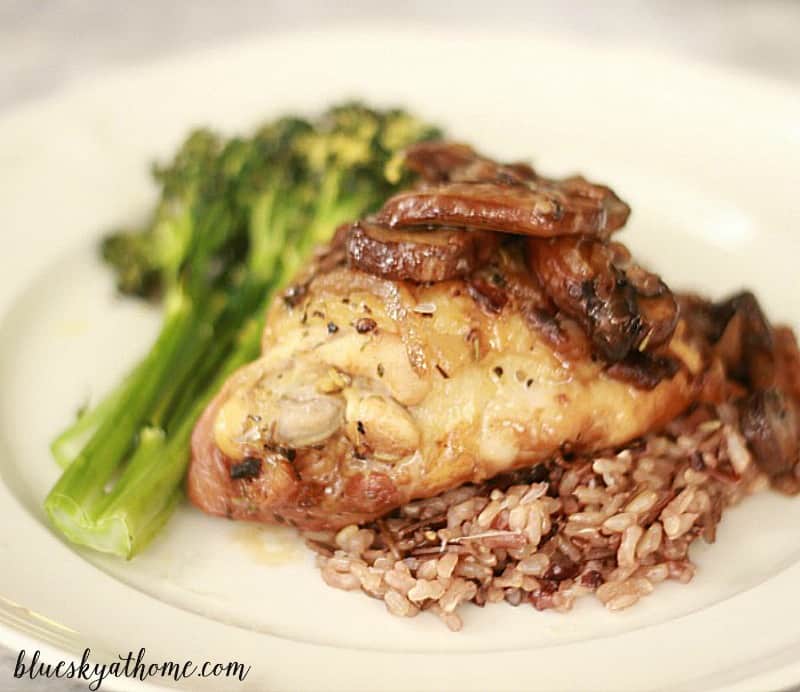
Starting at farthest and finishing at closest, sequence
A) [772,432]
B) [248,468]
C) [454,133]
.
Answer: [454,133], [772,432], [248,468]

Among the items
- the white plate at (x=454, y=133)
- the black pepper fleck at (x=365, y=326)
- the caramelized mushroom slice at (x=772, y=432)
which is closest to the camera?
the white plate at (x=454, y=133)

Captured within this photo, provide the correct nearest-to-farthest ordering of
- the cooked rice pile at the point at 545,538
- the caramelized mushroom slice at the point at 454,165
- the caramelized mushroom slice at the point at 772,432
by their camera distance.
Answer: the cooked rice pile at the point at 545,538 < the caramelized mushroom slice at the point at 772,432 < the caramelized mushroom slice at the point at 454,165

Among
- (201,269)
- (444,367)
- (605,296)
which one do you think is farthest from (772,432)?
(201,269)

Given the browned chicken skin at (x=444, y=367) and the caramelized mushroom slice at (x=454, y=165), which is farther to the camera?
the caramelized mushroom slice at (x=454, y=165)

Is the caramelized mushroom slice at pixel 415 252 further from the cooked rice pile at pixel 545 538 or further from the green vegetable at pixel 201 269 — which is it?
the green vegetable at pixel 201 269

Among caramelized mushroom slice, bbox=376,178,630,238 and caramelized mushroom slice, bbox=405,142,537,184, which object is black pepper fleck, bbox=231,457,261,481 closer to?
caramelized mushroom slice, bbox=376,178,630,238

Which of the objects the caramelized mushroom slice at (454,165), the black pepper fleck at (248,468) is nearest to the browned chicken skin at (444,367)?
the black pepper fleck at (248,468)

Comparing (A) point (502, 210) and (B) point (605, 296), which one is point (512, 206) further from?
(B) point (605, 296)

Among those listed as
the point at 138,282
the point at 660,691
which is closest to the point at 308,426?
the point at 660,691
